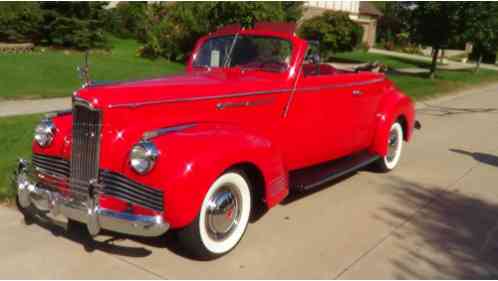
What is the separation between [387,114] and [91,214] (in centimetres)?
411

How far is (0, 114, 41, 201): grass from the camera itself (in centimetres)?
491

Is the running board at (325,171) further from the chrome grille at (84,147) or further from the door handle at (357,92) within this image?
the chrome grille at (84,147)

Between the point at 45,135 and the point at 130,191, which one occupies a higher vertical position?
the point at 45,135

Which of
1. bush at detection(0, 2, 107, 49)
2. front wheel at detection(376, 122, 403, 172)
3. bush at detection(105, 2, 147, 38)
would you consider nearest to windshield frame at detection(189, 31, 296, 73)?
front wheel at detection(376, 122, 403, 172)

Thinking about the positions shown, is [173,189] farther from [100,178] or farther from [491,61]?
[491,61]

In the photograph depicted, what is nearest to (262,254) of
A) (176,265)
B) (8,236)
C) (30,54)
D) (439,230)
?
(176,265)

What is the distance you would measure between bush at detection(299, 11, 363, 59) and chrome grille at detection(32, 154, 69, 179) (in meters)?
21.8

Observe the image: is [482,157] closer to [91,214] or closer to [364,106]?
[364,106]

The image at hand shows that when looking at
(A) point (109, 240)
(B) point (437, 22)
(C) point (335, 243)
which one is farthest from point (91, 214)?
(B) point (437, 22)

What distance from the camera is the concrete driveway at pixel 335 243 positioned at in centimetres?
355

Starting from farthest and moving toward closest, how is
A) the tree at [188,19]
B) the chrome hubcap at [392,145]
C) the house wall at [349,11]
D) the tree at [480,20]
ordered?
the house wall at [349,11], the tree at [480,20], the tree at [188,19], the chrome hubcap at [392,145]

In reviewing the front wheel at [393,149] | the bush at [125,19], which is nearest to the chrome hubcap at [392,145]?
the front wheel at [393,149]

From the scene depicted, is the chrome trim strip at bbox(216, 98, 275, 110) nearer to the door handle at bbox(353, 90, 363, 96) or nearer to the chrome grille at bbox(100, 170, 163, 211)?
the chrome grille at bbox(100, 170, 163, 211)

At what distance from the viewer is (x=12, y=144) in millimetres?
6145
